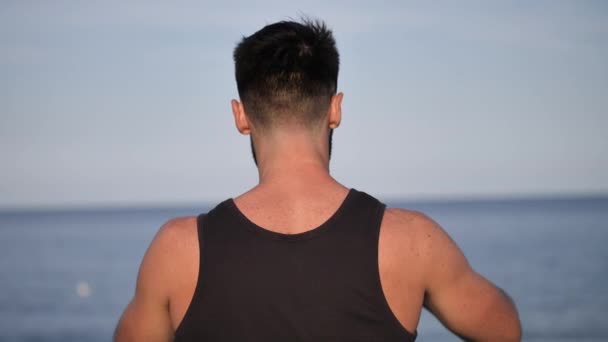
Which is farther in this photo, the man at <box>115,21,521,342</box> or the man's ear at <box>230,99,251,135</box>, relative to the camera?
the man's ear at <box>230,99,251,135</box>

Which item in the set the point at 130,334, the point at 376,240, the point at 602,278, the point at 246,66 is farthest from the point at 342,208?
the point at 602,278

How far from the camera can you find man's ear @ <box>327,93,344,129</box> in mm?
2479

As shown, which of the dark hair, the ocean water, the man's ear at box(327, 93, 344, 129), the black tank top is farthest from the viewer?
the ocean water

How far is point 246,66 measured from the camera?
94.5 inches

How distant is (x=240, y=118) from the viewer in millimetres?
2514

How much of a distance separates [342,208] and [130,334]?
2.80 ft

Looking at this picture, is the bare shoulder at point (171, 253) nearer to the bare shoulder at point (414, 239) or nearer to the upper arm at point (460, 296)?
the bare shoulder at point (414, 239)

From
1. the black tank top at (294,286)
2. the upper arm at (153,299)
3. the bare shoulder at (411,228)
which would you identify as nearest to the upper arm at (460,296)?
the bare shoulder at (411,228)

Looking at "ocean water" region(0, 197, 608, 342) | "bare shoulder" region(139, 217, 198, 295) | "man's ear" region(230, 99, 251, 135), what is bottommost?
"ocean water" region(0, 197, 608, 342)

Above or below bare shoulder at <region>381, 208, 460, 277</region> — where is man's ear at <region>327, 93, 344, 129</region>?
above

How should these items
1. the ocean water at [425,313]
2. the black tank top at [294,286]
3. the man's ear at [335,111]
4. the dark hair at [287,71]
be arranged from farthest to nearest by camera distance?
1. the ocean water at [425,313]
2. the man's ear at [335,111]
3. the dark hair at [287,71]
4. the black tank top at [294,286]

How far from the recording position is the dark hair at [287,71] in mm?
2361

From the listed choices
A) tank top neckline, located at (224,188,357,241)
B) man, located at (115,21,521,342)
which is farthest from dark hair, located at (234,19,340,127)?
tank top neckline, located at (224,188,357,241)

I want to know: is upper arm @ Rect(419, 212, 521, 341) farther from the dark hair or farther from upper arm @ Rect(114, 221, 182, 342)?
upper arm @ Rect(114, 221, 182, 342)
